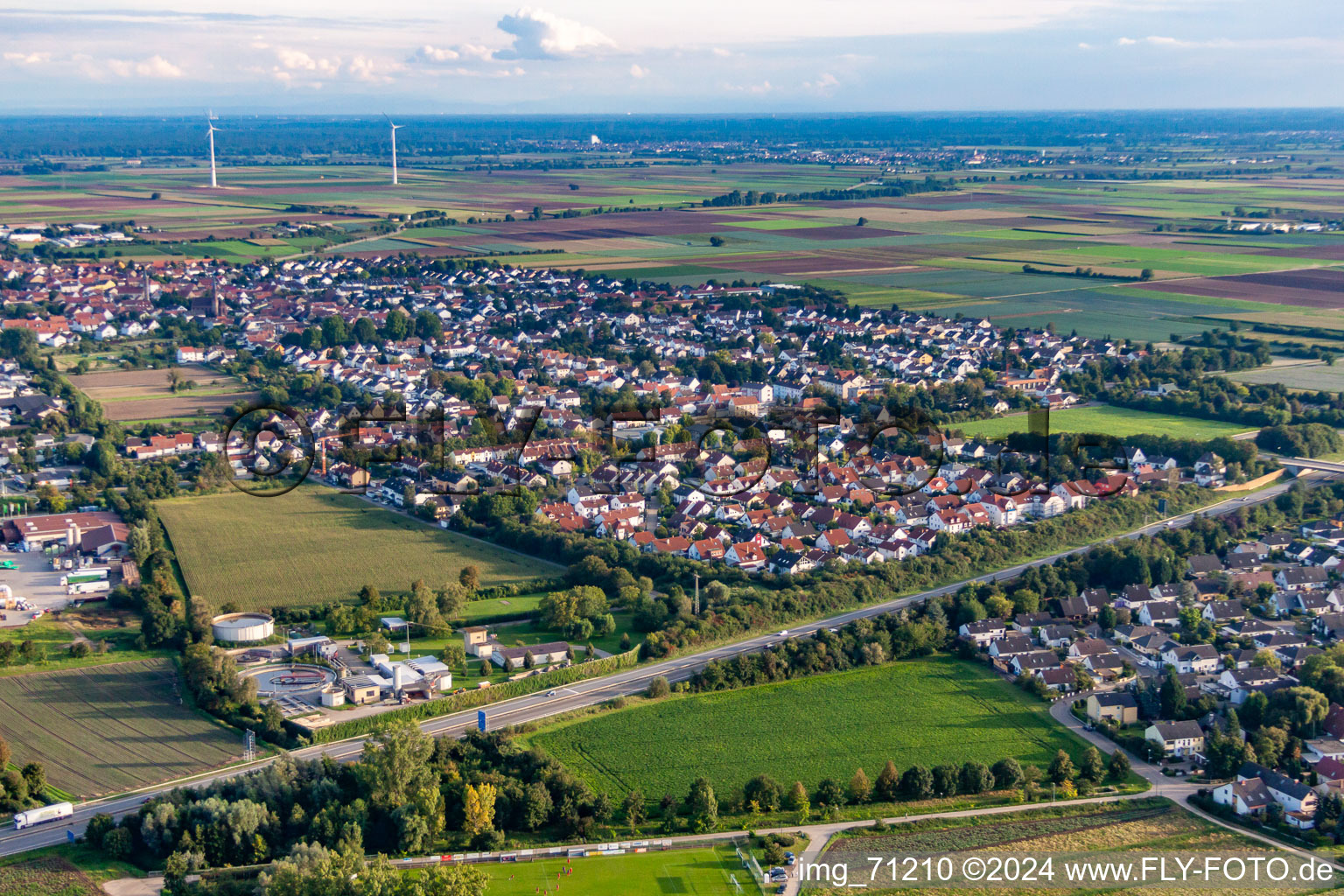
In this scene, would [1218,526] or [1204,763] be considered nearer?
[1204,763]

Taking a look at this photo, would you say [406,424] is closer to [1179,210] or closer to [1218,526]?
[1218,526]

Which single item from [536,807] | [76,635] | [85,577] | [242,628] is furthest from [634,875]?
[85,577]

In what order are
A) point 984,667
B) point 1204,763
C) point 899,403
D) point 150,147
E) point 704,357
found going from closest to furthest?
point 1204,763 < point 984,667 < point 899,403 < point 704,357 < point 150,147

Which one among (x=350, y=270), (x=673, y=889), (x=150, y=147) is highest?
(x=150, y=147)

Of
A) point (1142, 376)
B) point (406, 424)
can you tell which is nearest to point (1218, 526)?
point (1142, 376)

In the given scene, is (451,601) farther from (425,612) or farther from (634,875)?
(634,875)

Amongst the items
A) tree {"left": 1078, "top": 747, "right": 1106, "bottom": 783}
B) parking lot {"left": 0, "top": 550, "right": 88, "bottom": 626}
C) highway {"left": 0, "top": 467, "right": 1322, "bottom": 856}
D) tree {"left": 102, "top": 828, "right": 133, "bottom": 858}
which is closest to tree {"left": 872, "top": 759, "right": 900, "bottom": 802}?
tree {"left": 1078, "top": 747, "right": 1106, "bottom": 783}
